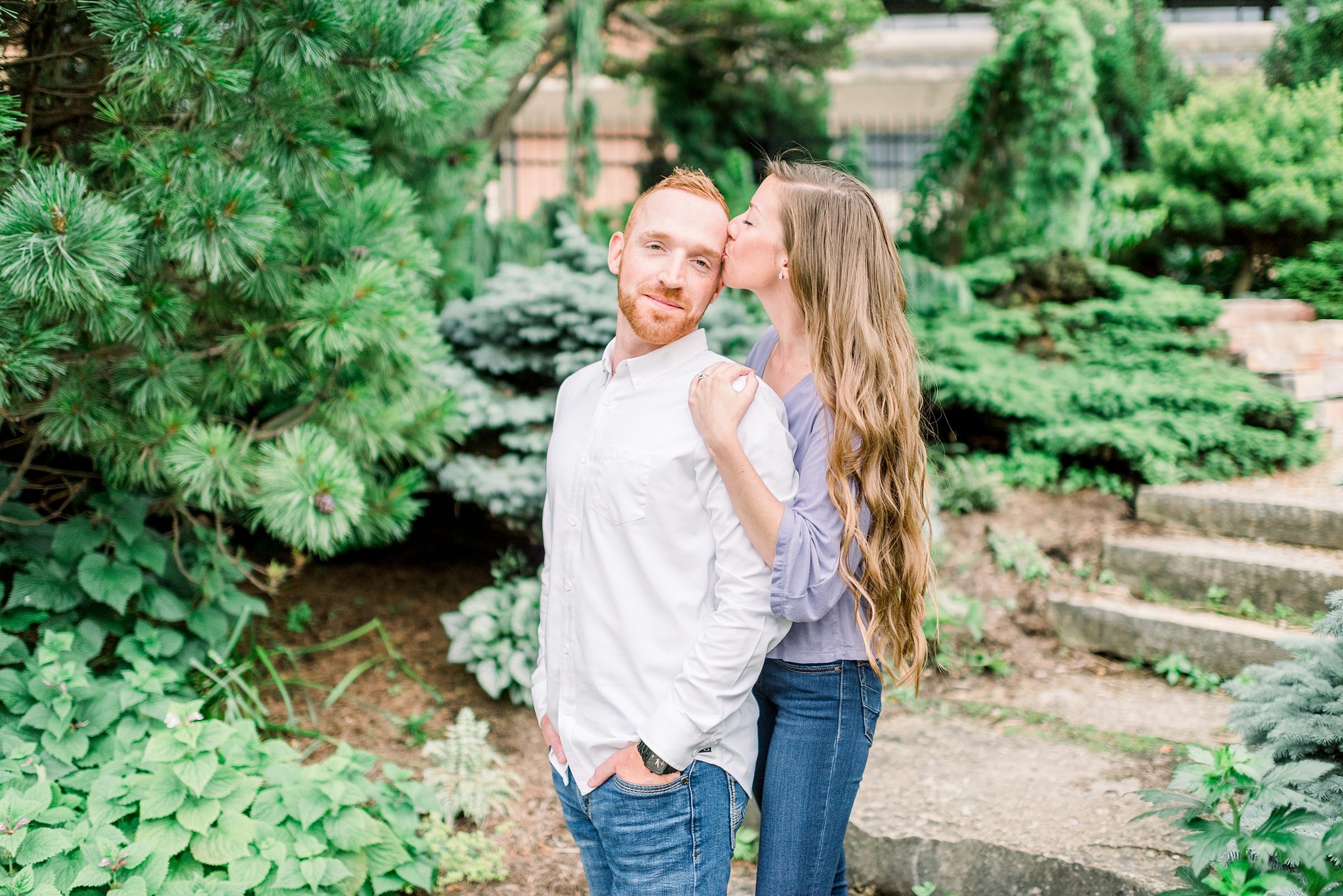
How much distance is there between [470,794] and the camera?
2980mm

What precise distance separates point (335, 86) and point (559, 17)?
4033 mm

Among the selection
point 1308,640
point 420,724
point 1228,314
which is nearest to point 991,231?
point 1228,314

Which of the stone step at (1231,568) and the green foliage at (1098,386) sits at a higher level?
the green foliage at (1098,386)

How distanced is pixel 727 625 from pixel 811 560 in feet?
0.63

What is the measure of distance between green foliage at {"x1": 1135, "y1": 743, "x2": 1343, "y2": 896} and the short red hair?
1659mm

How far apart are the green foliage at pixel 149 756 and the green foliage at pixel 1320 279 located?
616 centimetres

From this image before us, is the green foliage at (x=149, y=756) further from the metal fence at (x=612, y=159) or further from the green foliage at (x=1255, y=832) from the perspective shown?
the metal fence at (x=612, y=159)

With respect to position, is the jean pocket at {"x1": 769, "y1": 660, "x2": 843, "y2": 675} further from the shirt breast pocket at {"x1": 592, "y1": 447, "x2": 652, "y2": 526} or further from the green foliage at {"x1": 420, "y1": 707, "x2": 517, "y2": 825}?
the green foliage at {"x1": 420, "y1": 707, "x2": 517, "y2": 825}

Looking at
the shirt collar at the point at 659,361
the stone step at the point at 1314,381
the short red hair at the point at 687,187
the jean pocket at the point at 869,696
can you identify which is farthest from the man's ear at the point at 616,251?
the stone step at the point at 1314,381

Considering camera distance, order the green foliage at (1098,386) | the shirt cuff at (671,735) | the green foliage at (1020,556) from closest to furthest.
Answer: the shirt cuff at (671,735)
the green foliage at (1020,556)
the green foliage at (1098,386)

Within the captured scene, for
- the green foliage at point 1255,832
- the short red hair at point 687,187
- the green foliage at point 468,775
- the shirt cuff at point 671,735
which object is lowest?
the green foliage at point 468,775

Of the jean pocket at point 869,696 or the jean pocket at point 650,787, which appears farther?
the jean pocket at point 869,696

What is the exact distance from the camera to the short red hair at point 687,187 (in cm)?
178

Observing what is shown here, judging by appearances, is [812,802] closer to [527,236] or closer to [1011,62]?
[527,236]
